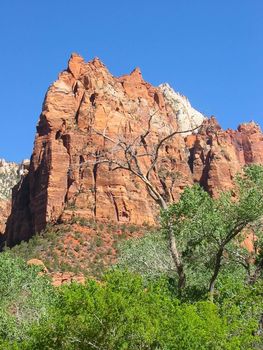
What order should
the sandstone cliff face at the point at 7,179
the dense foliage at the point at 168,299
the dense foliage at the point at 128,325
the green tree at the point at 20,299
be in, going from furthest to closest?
1. the sandstone cliff face at the point at 7,179
2. the green tree at the point at 20,299
3. the dense foliage at the point at 168,299
4. the dense foliage at the point at 128,325

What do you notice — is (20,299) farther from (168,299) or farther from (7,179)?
(7,179)

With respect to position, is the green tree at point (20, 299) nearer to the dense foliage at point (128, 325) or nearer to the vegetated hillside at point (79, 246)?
the dense foliage at point (128, 325)

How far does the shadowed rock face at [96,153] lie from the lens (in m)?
94.1

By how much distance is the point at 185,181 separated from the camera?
355 ft

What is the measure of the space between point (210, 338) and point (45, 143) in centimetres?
8972

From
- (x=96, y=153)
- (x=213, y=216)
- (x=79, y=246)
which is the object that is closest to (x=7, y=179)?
(x=96, y=153)

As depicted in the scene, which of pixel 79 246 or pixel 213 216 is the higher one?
pixel 79 246

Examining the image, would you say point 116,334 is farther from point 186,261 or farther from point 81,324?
point 186,261

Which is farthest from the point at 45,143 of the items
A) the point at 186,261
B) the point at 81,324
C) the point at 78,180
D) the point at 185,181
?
the point at 81,324

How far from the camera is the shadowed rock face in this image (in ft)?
309

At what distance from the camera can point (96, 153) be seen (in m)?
91.1

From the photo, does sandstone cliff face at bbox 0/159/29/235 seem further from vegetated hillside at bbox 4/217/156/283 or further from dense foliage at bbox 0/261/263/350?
dense foliage at bbox 0/261/263/350

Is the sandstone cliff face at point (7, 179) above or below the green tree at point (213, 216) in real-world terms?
above

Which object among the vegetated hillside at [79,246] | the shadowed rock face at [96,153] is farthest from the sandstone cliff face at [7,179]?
the vegetated hillside at [79,246]
